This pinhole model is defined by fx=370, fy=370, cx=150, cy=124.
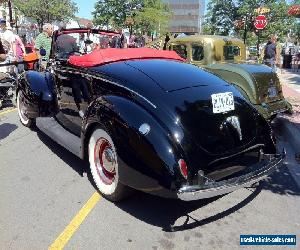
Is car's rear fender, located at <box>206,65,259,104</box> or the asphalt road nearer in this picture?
the asphalt road

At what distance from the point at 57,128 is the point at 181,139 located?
2.49m

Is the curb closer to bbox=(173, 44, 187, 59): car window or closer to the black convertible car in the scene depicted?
the black convertible car

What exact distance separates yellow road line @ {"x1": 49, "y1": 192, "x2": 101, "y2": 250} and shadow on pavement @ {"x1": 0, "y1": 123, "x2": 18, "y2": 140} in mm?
3089

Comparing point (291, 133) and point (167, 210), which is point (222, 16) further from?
point (167, 210)

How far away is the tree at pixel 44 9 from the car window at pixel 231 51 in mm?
33754

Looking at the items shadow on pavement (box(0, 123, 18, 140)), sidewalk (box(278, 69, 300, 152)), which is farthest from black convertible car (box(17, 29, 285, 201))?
sidewalk (box(278, 69, 300, 152))

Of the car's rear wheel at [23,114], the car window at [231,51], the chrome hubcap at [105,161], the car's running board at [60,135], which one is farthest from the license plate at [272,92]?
the car's rear wheel at [23,114]

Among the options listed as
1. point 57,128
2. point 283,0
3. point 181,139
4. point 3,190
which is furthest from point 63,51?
point 283,0

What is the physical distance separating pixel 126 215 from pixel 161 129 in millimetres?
1023

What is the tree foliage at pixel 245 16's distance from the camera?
112 feet

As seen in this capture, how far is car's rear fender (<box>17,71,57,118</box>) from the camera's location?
6.02m

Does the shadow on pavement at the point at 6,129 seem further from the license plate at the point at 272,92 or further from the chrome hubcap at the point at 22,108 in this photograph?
the license plate at the point at 272,92

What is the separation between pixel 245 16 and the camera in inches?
1281

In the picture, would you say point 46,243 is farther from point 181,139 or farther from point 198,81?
point 198,81
